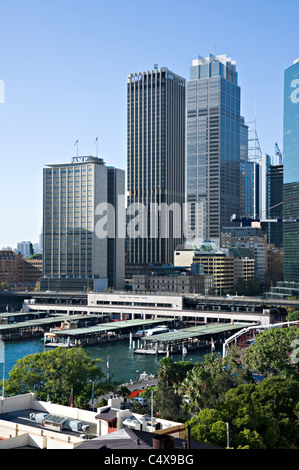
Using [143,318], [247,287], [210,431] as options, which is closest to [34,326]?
[143,318]

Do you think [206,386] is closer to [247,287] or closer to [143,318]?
[143,318]

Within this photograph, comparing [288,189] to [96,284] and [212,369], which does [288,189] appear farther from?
[212,369]

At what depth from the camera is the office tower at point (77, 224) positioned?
17462 cm

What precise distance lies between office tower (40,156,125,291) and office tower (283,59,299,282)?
177ft

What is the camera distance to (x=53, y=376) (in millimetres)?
51281

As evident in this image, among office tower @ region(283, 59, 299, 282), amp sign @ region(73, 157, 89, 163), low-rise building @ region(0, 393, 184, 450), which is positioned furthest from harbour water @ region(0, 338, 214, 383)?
amp sign @ region(73, 157, 89, 163)

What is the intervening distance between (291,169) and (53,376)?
365ft

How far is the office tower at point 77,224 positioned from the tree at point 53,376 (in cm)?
11982

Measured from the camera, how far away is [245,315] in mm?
123125

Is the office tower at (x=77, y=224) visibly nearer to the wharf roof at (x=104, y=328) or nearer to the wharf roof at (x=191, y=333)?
the wharf roof at (x=104, y=328)

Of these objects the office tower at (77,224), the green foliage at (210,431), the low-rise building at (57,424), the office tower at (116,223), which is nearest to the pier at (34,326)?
the office tower at (77,224)

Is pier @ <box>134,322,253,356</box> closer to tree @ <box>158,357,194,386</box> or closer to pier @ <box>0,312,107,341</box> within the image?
pier @ <box>0,312,107,341</box>
